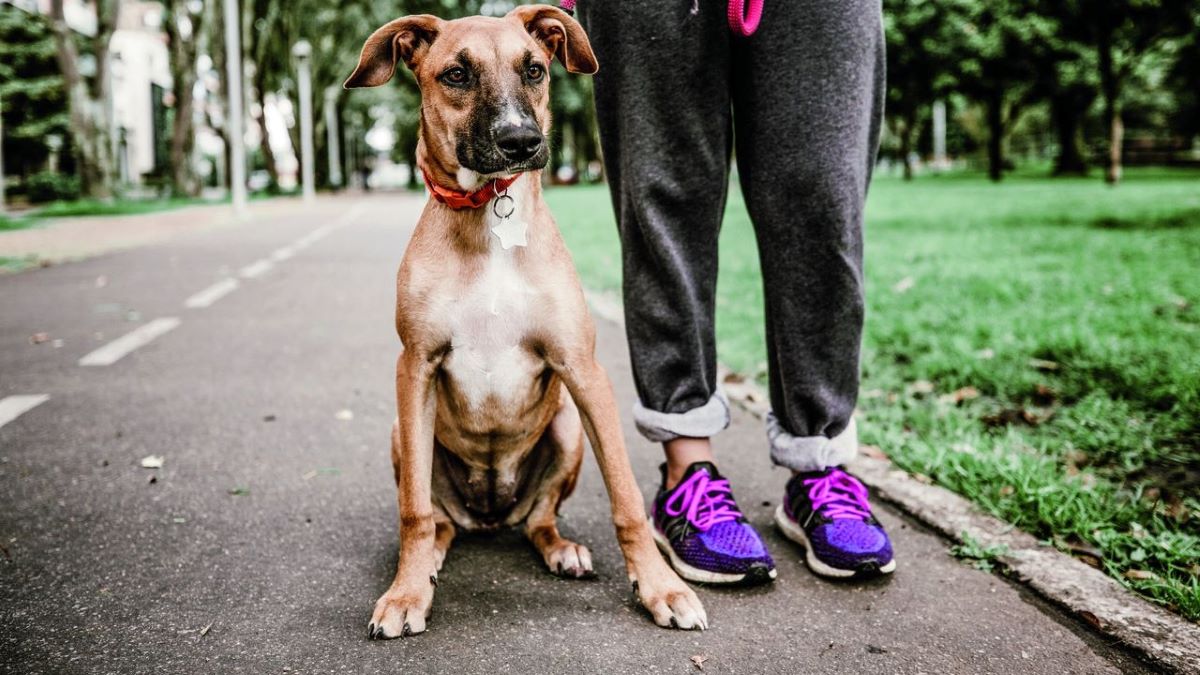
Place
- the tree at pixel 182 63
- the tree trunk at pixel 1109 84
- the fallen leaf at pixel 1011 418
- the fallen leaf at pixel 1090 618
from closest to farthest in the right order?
the fallen leaf at pixel 1090 618 → the fallen leaf at pixel 1011 418 → the tree trunk at pixel 1109 84 → the tree at pixel 182 63

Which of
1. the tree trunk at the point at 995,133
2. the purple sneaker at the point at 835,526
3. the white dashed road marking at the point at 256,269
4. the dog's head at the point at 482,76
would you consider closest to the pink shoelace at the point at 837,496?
the purple sneaker at the point at 835,526

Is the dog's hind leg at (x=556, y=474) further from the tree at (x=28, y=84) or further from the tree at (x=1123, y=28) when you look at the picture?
the tree at (x=28, y=84)

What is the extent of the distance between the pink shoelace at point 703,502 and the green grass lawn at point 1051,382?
88cm

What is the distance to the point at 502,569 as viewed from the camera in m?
2.38

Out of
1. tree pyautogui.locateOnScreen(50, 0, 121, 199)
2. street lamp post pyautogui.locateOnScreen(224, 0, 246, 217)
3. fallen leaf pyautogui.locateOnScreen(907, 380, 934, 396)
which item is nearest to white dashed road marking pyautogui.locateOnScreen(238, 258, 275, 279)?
fallen leaf pyautogui.locateOnScreen(907, 380, 934, 396)

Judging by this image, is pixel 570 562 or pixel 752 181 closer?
pixel 570 562

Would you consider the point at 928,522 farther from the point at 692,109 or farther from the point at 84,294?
the point at 84,294

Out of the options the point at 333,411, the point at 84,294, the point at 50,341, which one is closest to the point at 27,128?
the point at 84,294

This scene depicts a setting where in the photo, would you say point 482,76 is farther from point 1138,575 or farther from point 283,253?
point 283,253

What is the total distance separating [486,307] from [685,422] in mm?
658

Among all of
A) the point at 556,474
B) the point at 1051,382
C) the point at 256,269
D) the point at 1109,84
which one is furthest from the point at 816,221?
the point at 1109,84

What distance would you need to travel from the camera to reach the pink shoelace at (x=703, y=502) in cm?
235

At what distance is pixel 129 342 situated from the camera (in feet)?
17.3

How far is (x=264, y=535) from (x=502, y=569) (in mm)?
723
